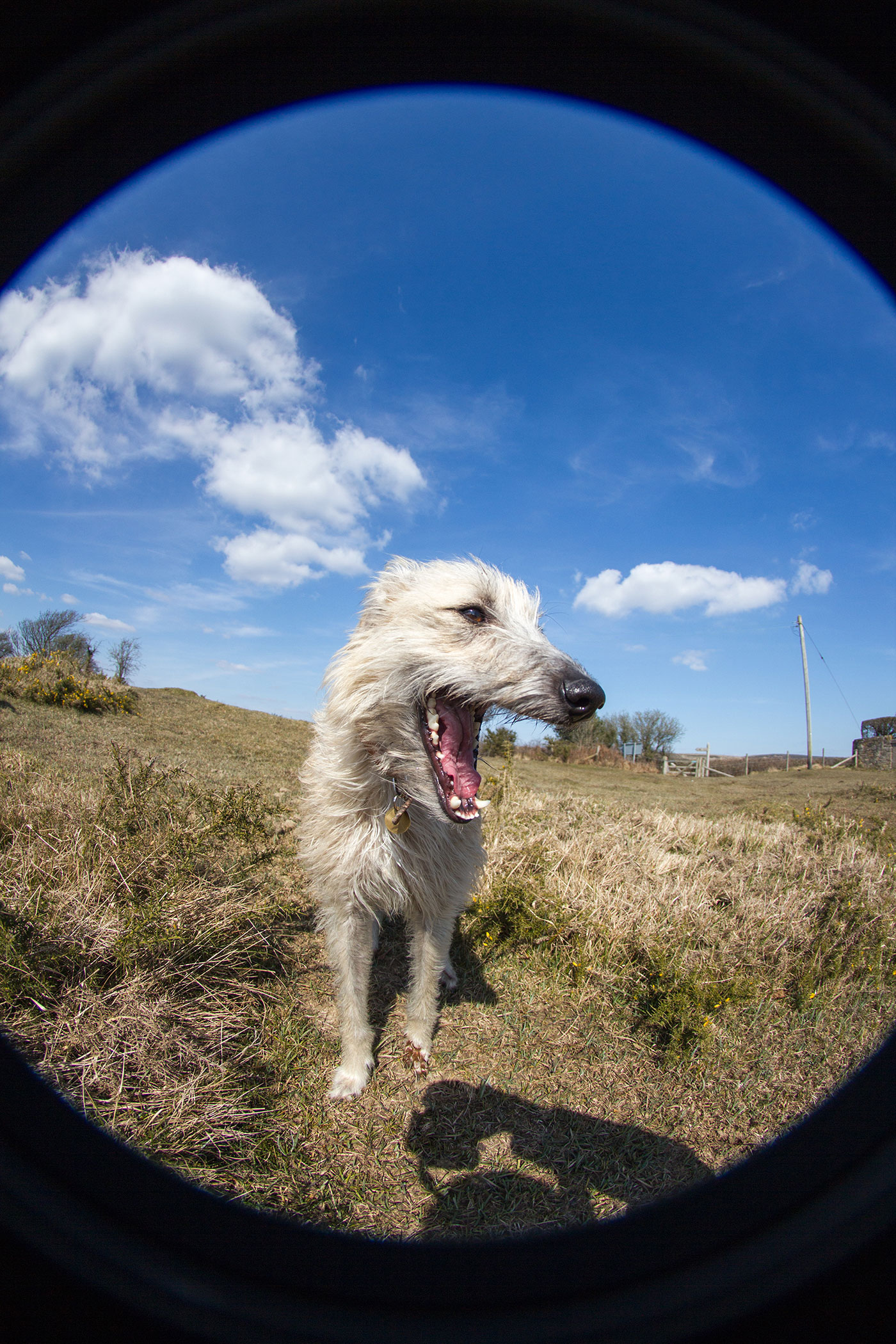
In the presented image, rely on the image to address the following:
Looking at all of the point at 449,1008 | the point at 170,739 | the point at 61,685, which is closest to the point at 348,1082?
the point at 449,1008

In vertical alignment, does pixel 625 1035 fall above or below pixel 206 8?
below

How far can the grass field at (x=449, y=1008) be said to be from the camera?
2352 millimetres

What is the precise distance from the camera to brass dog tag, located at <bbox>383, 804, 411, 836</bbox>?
289 cm

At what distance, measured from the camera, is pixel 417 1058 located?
316 centimetres

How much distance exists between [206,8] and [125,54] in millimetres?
180

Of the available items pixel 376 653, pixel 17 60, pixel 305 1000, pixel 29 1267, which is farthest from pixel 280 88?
pixel 305 1000

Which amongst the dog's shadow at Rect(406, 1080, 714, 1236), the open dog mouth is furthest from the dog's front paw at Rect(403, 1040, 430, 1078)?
the open dog mouth

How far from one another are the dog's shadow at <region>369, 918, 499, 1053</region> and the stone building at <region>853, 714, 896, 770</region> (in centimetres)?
1328

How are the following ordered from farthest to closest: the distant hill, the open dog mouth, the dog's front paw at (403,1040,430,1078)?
the distant hill < the dog's front paw at (403,1040,430,1078) < the open dog mouth

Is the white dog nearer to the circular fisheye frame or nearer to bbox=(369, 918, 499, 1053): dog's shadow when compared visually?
bbox=(369, 918, 499, 1053): dog's shadow

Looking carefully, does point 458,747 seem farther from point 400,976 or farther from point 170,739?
point 170,739

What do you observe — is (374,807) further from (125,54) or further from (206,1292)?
(125,54)

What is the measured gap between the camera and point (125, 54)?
104 centimetres

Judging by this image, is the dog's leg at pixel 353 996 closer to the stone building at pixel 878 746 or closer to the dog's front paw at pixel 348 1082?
the dog's front paw at pixel 348 1082
